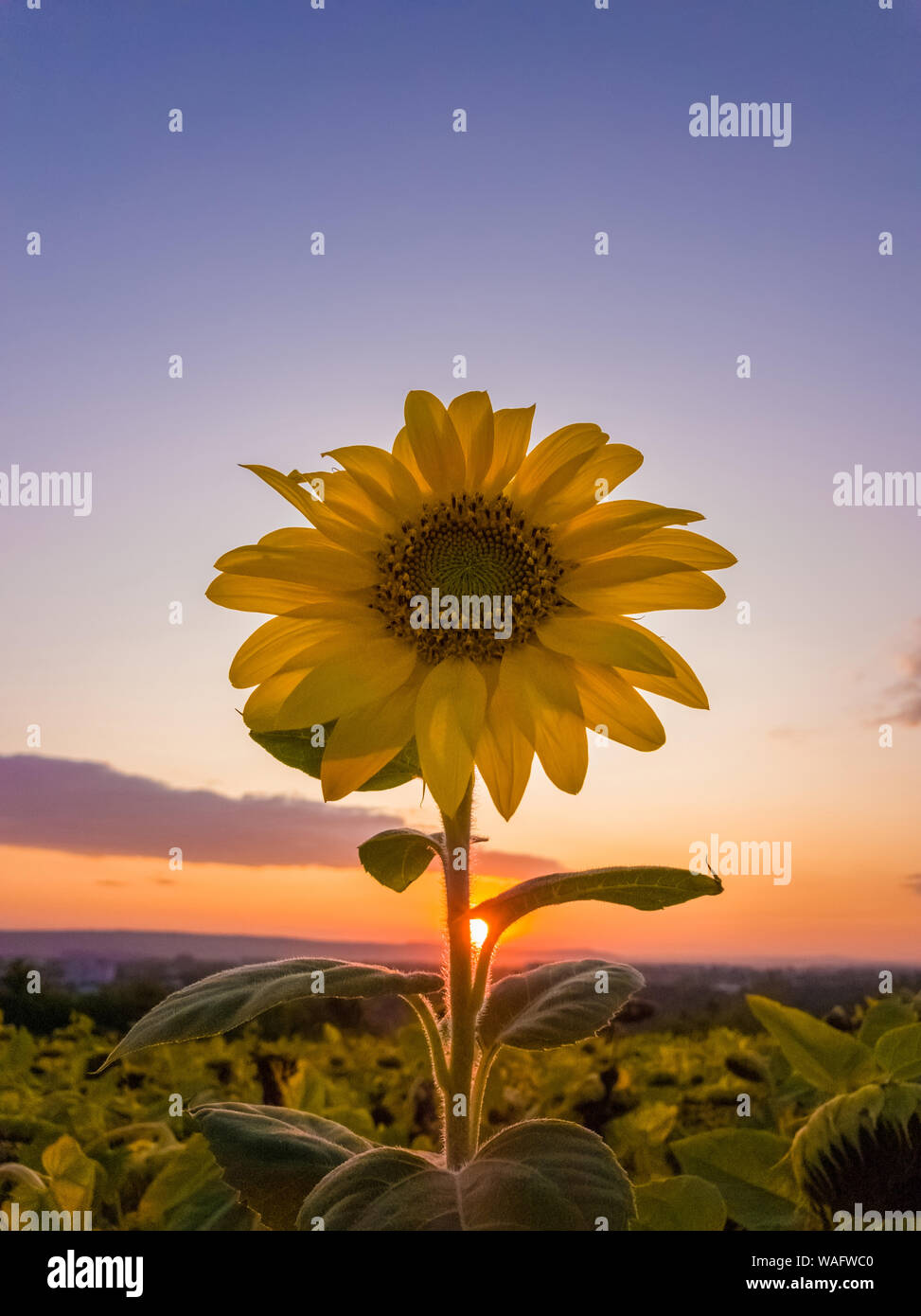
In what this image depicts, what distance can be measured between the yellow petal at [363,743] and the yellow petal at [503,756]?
0.07 meters

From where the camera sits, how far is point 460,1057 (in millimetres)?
812

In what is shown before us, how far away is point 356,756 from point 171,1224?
0.61 metres

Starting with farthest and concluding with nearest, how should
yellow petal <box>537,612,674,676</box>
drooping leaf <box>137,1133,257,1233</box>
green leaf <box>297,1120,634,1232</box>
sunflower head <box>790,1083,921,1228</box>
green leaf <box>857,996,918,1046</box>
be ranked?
green leaf <box>857,996,918,1046</box>, drooping leaf <box>137,1133,257,1233</box>, sunflower head <box>790,1083,921,1228</box>, yellow petal <box>537,612,674,676</box>, green leaf <box>297,1120,634,1232</box>

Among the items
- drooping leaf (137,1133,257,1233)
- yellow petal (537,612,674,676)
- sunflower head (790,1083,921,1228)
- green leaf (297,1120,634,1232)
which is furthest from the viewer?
drooping leaf (137,1133,257,1233)

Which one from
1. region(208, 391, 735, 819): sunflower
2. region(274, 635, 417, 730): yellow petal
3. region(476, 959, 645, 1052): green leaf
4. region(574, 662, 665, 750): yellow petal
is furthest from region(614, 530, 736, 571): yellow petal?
region(476, 959, 645, 1052): green leaf

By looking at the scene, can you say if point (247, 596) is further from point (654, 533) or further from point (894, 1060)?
point (894, 1060)

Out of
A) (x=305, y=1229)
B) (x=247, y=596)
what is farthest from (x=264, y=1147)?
(x=247, y=596)

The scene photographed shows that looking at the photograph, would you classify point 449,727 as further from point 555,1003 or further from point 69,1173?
point 69,1173

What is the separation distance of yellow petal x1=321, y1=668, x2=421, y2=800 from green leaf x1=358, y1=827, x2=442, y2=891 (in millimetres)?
53

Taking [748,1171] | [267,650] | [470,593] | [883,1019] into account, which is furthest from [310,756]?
[883,1019]

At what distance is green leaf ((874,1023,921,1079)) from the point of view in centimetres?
98

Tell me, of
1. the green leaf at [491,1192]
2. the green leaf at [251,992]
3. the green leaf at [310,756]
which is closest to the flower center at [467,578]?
the green leaf at [310,756]

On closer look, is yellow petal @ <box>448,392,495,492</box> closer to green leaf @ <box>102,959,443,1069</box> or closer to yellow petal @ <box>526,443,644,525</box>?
yellow petal @ <box>526,443,644,525</box>
